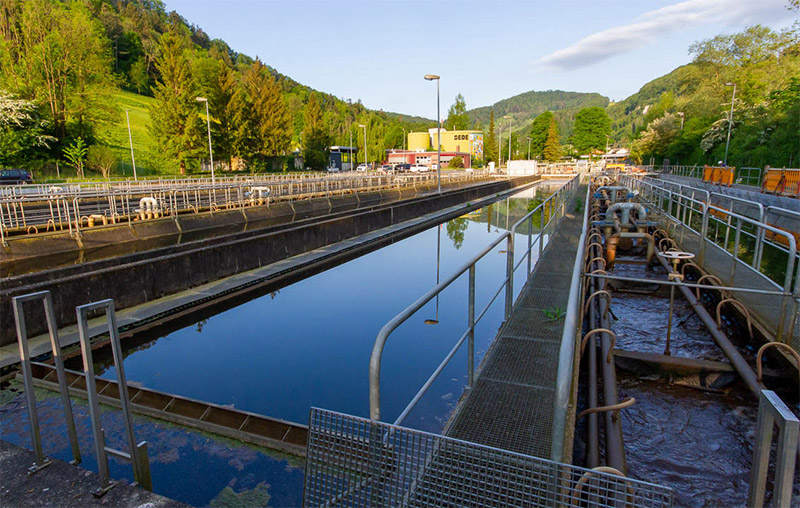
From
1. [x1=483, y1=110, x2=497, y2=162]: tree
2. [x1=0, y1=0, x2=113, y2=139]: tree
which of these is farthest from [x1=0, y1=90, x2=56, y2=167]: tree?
[x1=483, y1=110, x2=497, y2=162]: tree

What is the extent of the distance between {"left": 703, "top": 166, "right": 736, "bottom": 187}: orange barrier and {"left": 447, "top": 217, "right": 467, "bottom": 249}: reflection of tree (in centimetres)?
1792

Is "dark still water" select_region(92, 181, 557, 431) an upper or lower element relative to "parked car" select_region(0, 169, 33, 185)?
lower

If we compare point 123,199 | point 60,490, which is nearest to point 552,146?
point 123,199

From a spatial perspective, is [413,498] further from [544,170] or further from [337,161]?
[544,170]

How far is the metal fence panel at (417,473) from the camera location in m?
1.87

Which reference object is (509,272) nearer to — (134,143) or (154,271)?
(154,271)

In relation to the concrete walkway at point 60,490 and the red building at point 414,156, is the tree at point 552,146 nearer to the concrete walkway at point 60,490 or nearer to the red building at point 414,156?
the red building at point 414,156

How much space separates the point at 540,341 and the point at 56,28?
180 ft

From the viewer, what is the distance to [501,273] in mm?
12375

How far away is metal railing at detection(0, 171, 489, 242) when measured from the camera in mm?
14672

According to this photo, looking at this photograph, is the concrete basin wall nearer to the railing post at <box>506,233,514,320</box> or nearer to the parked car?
the railing post at <box>506,233,514,320</box>

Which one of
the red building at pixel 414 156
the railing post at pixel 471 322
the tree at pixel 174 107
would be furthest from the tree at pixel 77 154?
the red building at pixel 414 156

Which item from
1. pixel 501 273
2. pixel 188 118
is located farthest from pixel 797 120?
pixel 188 118

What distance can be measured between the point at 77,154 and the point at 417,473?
50590 mm
